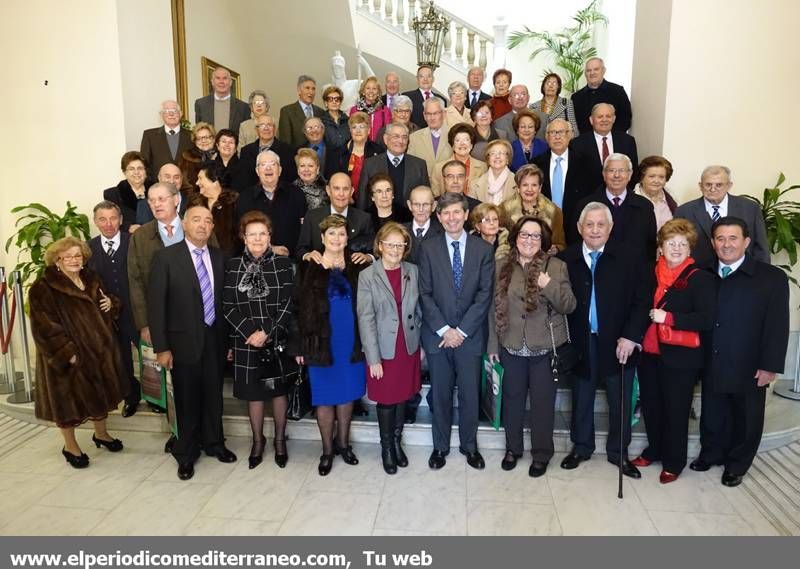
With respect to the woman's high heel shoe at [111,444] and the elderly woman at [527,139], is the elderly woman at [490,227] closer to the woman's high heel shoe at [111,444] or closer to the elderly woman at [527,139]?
the elderly woman at [527,139]

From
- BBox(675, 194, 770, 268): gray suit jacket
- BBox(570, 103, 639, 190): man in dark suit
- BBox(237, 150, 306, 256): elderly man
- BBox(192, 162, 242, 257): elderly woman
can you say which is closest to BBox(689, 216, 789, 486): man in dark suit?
BBox(675, 194, 770, 268): gray suit jacket

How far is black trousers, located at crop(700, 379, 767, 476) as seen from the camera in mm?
3387

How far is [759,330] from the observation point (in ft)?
10.8

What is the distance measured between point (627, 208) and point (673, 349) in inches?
40.8

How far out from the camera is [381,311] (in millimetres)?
3387

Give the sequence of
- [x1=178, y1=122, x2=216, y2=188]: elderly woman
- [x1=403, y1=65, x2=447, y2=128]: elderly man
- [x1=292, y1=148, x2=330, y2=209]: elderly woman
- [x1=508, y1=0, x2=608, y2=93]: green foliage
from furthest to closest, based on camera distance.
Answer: [x1=508, y1=0, x2=608, y2=93]: green foliage
[x1=403, y1=65, x2=447, y2=128]: elderly man
[x1=178, y1=122, x2=216, y2=188]: elderly woman
[x1=292, y1=148, x2=330, y2=209]: elderly woman

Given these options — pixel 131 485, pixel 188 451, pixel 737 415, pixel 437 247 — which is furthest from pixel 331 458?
pixel 737 415

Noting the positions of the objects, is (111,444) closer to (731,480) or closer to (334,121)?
(334,121)

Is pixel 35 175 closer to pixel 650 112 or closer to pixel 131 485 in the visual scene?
pixel 131 485

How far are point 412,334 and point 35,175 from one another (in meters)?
4.43

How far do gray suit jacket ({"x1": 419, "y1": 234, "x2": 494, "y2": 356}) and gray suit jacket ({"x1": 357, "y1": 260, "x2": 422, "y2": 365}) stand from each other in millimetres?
107

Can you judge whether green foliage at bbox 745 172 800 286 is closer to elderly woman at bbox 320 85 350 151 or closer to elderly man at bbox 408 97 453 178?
elderly man at bbox 408 97 453 178

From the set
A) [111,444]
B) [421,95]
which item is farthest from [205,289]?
[421,95]

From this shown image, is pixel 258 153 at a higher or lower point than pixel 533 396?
higher
